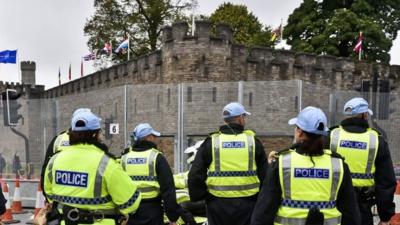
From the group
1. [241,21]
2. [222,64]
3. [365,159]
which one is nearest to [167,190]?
[365,159]

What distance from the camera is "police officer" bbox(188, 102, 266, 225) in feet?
19.7

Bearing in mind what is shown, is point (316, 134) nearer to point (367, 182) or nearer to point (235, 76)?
point (367, 182)

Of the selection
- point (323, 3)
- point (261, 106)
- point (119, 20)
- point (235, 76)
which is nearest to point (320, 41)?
point (323, 3)

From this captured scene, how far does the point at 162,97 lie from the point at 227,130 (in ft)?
32.9

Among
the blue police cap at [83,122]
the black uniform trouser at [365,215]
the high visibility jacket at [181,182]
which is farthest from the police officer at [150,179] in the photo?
the blue police cap at [83,122]

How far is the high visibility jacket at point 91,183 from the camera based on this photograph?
13.7 ft

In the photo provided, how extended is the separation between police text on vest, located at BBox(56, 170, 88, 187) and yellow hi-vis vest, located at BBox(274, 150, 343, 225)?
55.3 inches

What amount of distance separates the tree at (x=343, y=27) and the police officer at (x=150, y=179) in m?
31.3

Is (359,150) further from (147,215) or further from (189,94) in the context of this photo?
(189,94)

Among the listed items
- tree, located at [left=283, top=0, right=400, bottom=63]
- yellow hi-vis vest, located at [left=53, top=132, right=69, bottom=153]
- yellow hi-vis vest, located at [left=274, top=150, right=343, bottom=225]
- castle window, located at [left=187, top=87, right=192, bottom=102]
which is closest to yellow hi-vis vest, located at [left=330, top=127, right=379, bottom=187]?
yellow hi-vis vest, located at [left=274, top=150, right=343, bottom=225]

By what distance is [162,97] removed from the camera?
1600 cm

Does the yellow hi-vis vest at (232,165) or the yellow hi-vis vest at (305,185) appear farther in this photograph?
the yellow hi-vis vest at (232,165)

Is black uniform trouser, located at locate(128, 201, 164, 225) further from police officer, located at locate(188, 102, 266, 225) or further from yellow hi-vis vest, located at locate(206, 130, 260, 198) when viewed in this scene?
yellow hi-vis vest, located at locate(206, 130, 260, 198)

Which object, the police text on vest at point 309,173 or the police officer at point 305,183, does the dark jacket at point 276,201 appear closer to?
the police officer at point 305,183
